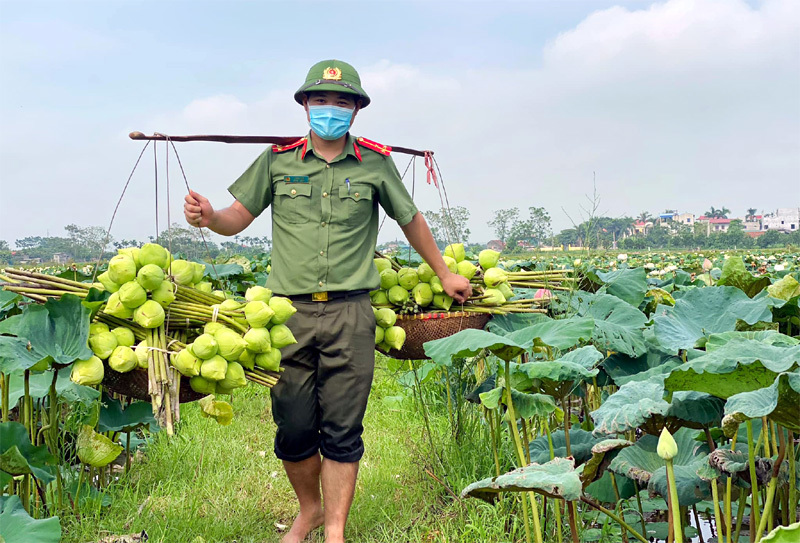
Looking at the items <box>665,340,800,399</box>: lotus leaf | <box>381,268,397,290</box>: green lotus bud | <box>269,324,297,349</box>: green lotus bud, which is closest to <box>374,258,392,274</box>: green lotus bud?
<box>381,268,397,290</box>: green lotus bud

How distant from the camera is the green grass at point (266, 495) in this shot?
2846 millimetres

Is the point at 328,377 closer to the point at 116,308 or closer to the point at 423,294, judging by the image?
the point at 423,294

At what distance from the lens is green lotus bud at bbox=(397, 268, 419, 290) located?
8.85 feet

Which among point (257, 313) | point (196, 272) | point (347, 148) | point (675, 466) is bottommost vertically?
point (675, 466)

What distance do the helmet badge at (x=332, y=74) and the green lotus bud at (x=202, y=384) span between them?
122 cm

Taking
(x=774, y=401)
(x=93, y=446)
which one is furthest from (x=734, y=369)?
(x=93, y=446)

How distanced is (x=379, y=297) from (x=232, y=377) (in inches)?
33.7

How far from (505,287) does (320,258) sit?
73 centimetres

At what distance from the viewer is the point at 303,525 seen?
293 centimetres

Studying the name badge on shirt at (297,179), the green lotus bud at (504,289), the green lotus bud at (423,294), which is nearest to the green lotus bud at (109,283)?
the name badge on shirt at (297,179)

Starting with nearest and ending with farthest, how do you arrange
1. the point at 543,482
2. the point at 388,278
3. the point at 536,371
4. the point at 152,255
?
1. the point at 543,482
2. the point at 536,371
3. the point at 152,255
4. the point at 388,278

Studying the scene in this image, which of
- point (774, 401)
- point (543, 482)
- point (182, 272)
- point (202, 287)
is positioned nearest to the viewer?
point (774, 401)

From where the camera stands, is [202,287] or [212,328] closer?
[212,328]

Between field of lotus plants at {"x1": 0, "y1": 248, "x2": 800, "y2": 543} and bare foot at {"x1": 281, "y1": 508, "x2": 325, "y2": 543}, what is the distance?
2.13ft
